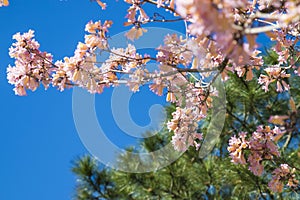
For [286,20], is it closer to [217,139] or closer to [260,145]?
[260,145]

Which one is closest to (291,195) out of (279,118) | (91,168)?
(91,168)

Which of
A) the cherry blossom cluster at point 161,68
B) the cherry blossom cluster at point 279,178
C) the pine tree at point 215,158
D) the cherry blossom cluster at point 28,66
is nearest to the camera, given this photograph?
the cherry blossom cluster at point 161,68

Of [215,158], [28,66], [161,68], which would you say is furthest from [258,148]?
[215,158]

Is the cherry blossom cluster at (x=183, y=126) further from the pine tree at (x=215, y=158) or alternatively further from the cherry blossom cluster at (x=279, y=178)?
the pine tree at (x=215, y=158)

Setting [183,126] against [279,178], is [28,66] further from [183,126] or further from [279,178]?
[279,178]

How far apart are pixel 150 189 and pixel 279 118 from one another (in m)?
3.59

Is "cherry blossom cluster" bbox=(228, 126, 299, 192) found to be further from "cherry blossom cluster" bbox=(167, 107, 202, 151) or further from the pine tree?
the pine tree

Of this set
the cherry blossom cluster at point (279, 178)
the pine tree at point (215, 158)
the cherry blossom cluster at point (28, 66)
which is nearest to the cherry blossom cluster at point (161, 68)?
the cherry blossom cluster at point (28, 66)

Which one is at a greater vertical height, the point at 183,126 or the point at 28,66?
the point at 28,66

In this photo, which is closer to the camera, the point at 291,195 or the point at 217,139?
the point at 291,195

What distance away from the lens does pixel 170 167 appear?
4.24 m

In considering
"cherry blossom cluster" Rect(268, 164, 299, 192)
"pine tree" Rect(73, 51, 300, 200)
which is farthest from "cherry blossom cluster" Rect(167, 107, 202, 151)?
"pine tree" Rect(73, 51, 300, 200)

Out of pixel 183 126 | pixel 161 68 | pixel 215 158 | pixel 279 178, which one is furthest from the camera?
pixel 215 158

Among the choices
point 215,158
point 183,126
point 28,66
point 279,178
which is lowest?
point 279,178
